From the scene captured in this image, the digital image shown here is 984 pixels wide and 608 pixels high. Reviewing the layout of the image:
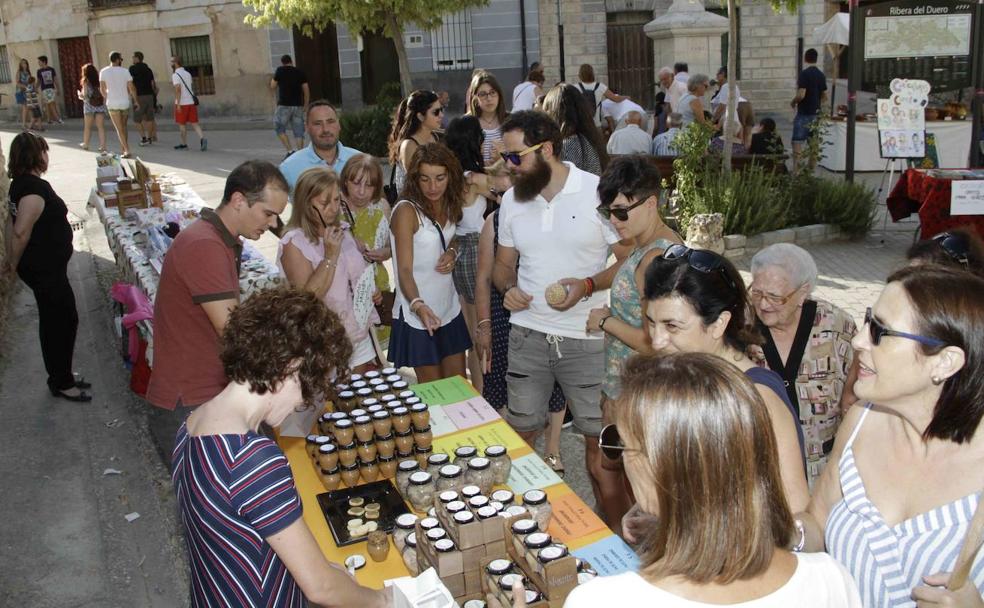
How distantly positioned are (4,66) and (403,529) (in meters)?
30.3

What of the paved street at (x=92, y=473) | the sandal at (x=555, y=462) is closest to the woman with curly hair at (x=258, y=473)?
the paved street at (x=92, y=473)

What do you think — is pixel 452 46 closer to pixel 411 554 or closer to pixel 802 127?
pixel 802 127

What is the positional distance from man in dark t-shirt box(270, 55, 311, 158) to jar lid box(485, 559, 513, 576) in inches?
554

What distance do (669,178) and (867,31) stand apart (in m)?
2.96

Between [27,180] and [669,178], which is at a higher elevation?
[27,180]

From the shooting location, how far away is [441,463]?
3.14m

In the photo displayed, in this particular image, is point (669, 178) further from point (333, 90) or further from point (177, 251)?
point (333, 90)

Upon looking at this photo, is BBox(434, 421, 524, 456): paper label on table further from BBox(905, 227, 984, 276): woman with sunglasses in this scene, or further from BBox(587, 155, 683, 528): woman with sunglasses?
BBox(905, 227, 984, 276): woman with sunglasses

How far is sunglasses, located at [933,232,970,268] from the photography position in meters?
3.23

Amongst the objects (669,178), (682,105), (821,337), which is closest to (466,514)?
(821,337)

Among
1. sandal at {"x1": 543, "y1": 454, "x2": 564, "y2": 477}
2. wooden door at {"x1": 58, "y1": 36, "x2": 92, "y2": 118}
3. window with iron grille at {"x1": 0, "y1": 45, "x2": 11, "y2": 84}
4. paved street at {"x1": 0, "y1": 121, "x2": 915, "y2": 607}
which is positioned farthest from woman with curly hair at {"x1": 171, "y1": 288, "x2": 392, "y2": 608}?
window with iron grille at {"x1": 0, "y1": 45, "x2": 11, "y2": 84}

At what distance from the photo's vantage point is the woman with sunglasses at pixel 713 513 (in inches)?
66.1

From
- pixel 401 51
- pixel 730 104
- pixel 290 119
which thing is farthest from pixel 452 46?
pixel 730 104

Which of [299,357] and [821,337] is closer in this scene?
[299,357]
